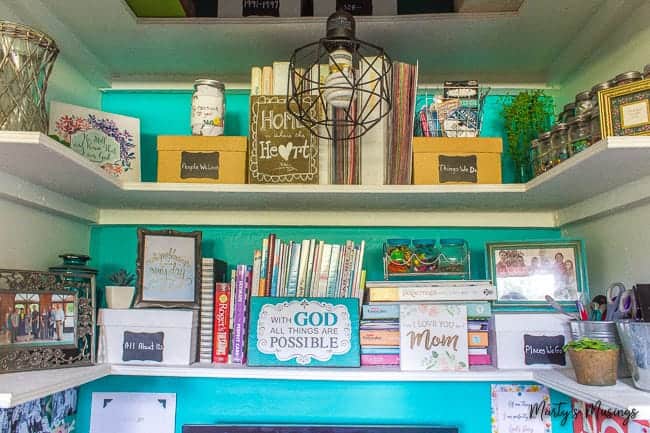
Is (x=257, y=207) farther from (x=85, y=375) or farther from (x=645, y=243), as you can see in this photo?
(x=645, y=243)

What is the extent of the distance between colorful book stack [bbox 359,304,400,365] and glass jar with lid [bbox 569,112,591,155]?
504mm

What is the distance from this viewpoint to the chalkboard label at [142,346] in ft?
3.87

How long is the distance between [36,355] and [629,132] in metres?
1.17

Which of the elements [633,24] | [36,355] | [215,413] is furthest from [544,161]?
[36,355]

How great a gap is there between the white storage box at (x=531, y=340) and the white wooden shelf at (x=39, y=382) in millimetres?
881

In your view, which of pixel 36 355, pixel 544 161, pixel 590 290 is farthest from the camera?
pixel 590 290

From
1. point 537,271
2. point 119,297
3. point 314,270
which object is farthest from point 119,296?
point 537,271

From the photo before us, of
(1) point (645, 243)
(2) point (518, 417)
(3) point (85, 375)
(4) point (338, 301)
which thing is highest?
(1) point (645, 243)

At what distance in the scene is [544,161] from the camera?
1.17 metres

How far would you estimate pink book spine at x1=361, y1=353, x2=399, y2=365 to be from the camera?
46.7 inches

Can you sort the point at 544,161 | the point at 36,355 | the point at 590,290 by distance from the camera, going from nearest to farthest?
the point at 36,355, the point at 544,161, the point at 590,290

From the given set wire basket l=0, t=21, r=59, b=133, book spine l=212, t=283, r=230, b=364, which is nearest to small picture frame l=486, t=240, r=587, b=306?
book spine l=212, t=283, r=230, b=364

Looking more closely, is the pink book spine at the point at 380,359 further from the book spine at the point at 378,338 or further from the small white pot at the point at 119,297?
the small white pot at the point at 119,297

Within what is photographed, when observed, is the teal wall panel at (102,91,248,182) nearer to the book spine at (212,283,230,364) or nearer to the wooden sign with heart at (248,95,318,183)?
the wooden sign with heart at (248,95,318,183)
